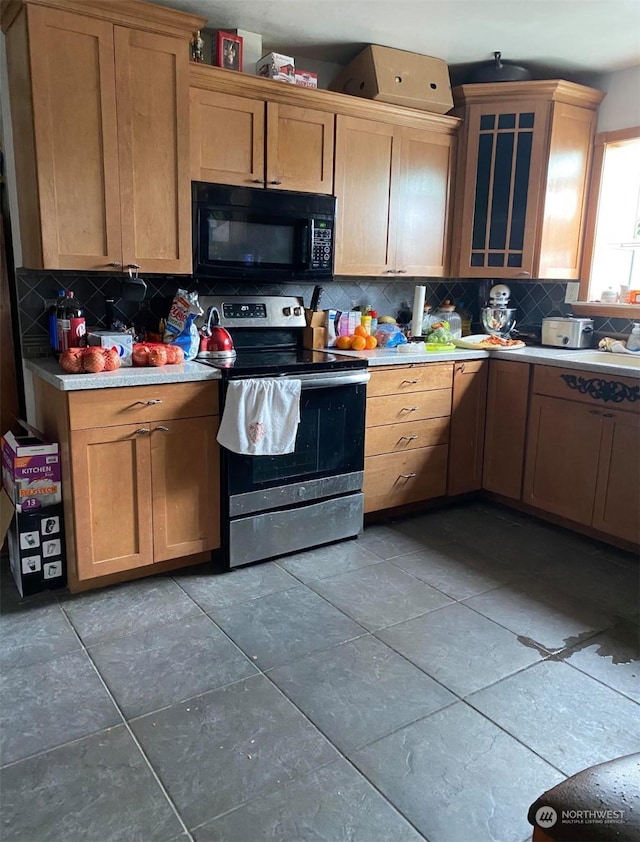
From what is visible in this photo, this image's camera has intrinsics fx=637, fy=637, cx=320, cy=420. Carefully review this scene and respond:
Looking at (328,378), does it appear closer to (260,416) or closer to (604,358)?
(260,416)

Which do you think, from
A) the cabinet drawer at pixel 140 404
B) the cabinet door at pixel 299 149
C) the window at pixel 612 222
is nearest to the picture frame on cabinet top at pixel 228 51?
the cabinet door at pixel 299 149

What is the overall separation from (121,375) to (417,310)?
6.15ft

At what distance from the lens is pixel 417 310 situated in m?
3.63

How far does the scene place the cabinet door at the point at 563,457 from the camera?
3041 mm

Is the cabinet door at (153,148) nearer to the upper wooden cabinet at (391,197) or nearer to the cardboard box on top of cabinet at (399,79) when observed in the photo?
the upper wooden cabinet at (391,197)

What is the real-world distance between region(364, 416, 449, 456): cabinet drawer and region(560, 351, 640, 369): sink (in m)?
0.73

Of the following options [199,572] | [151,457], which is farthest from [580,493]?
[151,457]

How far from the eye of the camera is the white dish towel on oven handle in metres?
2.55

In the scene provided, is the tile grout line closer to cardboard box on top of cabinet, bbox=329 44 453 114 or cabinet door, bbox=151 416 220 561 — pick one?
cabinet door, bbox=151 416 220 561

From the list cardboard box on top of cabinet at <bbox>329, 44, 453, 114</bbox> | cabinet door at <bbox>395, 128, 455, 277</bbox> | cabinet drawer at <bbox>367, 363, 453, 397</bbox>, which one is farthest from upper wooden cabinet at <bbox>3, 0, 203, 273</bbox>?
cabinet door at <bbox>395, 128, 455, 277</bbox>

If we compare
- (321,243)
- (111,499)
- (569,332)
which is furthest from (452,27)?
(111,499)

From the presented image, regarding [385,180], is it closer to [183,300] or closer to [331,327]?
[331,327]

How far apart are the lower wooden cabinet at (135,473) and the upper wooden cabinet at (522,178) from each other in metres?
1.97

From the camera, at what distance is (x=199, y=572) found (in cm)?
272
